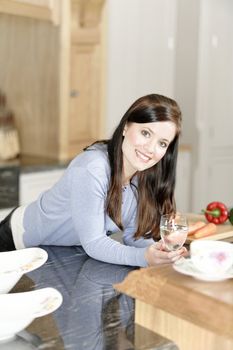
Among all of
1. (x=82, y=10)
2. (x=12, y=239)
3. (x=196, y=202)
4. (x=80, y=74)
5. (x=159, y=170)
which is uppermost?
(x=82, y=10)

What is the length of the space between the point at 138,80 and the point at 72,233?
294cm

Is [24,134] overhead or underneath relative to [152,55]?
underneath

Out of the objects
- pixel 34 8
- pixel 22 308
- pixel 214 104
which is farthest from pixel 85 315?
pixel 214 104

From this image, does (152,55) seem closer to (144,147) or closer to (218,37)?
(218,37)

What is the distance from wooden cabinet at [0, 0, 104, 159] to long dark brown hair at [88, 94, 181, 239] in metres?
2.13

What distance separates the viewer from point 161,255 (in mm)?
1803

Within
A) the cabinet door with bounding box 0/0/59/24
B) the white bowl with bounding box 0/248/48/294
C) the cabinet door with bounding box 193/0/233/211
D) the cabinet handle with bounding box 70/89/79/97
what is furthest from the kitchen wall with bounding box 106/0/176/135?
the white bowl with bounding box 0/248/48/294

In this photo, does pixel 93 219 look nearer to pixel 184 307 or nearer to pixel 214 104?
pixel 184 307

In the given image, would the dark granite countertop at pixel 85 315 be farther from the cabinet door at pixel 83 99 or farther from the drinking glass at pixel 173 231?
the cabinet door at pixel 83 99

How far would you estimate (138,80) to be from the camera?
492 cm

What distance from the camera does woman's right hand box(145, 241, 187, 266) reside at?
5.89 feet

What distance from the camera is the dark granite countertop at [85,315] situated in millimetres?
1338

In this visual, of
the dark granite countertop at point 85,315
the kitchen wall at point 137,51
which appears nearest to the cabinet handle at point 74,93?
the kitchen wall at point 137,51

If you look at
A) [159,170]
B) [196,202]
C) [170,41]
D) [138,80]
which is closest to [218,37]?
[170,41]
